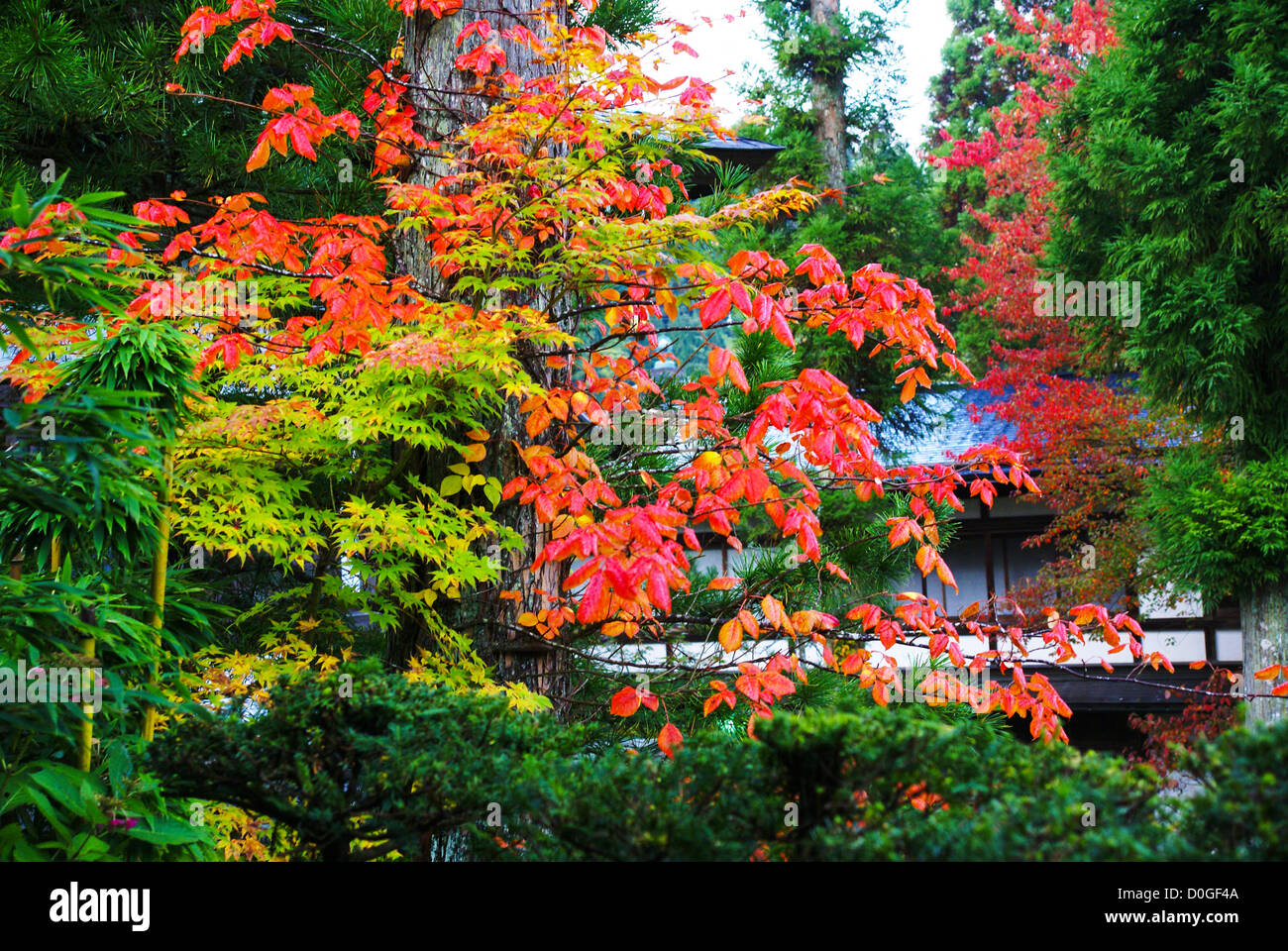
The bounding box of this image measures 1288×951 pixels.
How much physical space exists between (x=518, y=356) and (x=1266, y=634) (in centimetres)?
697

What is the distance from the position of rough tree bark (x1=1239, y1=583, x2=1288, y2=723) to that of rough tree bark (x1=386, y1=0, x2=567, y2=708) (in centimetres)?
630

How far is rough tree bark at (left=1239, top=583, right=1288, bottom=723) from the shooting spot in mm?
7590

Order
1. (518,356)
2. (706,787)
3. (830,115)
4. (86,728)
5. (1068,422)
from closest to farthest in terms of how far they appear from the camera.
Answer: (706,787) < (86,728) < (518,356) < (1068,422) < (830,115)

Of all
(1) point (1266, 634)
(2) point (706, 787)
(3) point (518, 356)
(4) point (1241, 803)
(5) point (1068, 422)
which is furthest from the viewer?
(5) point (1068, 422)

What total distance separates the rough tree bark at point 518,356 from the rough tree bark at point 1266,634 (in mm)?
6301

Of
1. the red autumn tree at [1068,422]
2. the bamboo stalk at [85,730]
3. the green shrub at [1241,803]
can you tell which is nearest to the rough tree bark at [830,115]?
the red autumn tree at [1068,422]

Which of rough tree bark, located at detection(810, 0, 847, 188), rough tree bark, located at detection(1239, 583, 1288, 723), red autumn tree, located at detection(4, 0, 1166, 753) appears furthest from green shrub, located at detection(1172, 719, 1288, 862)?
rough tree bark, located at detection(810, 0, 847, 188)

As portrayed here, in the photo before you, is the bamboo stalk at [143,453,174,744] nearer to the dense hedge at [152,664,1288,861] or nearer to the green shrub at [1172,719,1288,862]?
the dense hedge at [152,664,1288,861]

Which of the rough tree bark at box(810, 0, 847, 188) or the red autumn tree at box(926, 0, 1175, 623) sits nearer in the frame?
the red autumn tree at box(926, 0, 1175, 623)

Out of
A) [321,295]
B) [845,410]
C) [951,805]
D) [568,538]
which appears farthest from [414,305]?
[951,805]

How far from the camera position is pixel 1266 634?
7.67m

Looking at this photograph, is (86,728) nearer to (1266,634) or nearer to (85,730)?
(85,730)

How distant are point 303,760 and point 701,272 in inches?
83.3

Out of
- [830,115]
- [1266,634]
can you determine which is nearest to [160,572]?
[1266,634]
